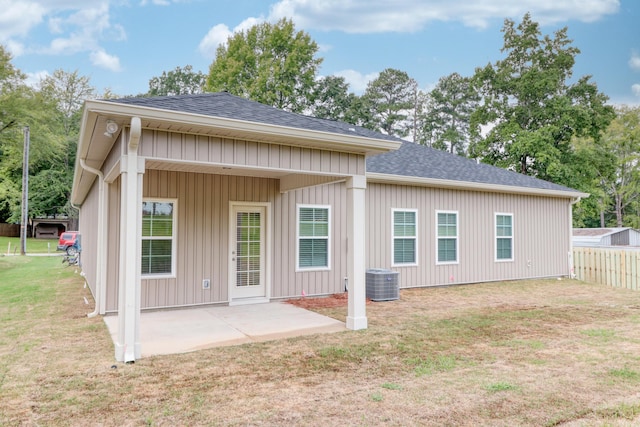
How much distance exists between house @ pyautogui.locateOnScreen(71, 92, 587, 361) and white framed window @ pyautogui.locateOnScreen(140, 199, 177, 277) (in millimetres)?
17

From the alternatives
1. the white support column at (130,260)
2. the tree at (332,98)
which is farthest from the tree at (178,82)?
the white support column at (130,260)

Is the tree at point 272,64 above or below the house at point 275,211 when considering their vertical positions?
above

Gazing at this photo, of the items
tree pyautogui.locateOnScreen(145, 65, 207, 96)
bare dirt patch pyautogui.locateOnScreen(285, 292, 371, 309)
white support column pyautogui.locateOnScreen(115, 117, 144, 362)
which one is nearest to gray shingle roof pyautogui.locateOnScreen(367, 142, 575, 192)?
bare dirt patch pyautogui.locateOnScreen(285, 292, 371, 309)

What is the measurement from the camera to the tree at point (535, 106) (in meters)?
21.4

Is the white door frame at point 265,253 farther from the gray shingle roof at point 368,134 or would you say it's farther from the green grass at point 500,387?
the green grass at point 500,387

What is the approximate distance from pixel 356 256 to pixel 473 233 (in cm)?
582

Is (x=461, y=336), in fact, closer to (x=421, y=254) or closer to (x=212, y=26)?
(x=421, y=254)

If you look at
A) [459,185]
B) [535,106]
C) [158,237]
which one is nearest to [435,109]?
[535,106]

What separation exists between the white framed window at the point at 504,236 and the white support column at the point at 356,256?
256 inches

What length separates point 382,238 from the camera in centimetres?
937

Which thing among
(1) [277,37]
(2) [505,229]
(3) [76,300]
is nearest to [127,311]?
(3) [76,300]

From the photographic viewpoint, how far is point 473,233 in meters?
10.7

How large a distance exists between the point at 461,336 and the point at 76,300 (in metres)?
6.99

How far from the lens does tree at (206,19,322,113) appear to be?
2736 centimetres
